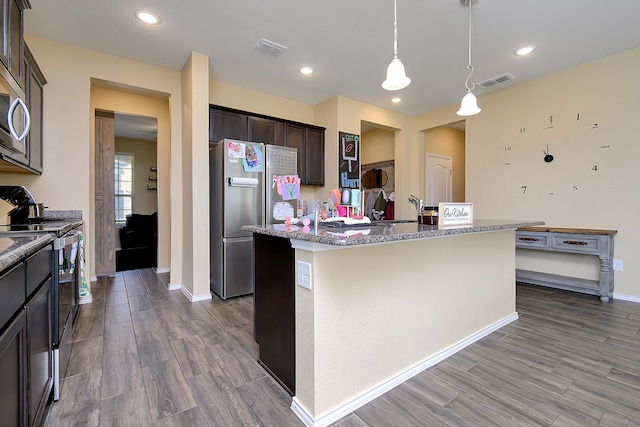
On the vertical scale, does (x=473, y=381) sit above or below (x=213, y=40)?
below

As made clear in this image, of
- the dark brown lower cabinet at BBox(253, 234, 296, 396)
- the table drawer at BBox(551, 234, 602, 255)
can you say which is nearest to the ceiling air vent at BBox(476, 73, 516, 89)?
the table drawer at BBox(551, 234, 602, 255)

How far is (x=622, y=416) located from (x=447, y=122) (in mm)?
4634

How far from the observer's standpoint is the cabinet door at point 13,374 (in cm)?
94

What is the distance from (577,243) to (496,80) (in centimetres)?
237

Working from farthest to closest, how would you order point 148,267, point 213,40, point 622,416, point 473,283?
point 148,267 < point 213,40 < point 473,283 < point 622,416

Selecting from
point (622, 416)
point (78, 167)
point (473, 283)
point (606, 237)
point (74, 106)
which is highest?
point (74, 106)

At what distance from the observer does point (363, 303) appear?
1.64m

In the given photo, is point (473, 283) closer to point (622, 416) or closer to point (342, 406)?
point (622, 416)

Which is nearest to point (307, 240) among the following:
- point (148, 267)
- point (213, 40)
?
point (213, 40)

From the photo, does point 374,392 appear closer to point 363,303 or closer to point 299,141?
point 363,303

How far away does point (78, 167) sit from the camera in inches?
126

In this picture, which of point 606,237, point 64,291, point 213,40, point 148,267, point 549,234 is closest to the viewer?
point 64,291

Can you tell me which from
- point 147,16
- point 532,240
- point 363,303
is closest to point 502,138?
point 532,240

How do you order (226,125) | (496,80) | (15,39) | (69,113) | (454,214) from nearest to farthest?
(15,39), (454,214), (69,113), (226,125), (496,80)
